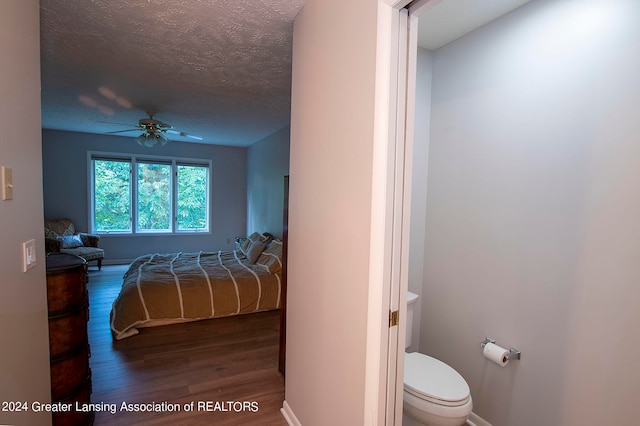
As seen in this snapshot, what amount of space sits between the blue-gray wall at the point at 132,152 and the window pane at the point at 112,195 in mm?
187

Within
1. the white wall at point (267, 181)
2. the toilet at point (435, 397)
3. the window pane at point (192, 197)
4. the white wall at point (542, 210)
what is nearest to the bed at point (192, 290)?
the white wall at point (267, 181)

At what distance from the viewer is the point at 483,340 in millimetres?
1891

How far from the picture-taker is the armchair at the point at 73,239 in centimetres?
494

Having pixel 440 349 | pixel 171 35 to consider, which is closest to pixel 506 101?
pixel 440 349

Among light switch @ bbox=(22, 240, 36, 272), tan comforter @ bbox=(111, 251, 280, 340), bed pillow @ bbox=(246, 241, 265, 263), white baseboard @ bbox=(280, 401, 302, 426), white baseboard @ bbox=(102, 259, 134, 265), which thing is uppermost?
light switch @ bbox=(22, 240, 36, 272)

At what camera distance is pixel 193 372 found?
2426 mm

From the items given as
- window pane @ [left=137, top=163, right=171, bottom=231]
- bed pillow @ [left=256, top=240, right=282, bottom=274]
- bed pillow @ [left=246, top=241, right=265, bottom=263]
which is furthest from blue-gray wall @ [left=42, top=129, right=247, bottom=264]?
bed pillow @ [left=256, top=240, right=282, bottom=274]

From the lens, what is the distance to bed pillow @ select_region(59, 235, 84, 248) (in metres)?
4.92

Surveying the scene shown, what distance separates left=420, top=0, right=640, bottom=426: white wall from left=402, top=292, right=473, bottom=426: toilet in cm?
41

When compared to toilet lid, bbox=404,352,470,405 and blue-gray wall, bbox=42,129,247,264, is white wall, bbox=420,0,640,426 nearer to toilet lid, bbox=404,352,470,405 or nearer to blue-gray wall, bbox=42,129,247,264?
toilet lid, bbox=404,352,470,405

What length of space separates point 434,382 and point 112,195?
6440 millimetres

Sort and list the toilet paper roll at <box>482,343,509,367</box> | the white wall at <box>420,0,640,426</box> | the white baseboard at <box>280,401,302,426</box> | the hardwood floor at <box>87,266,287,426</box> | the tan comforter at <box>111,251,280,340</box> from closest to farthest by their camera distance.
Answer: the white wall at <box>420,0,640,426</box>
the toilet paper roll at <box>482,343,509,367</box>
the white baseboard at <box>280,401,302,426</box>
the hardwood floor at <box>87,266,287,426</box>
the tan comforter at <box>111,251,280,340</box>

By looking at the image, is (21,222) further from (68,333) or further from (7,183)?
(68,333)

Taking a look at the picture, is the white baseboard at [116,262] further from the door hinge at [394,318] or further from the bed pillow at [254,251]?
the door hinge at [394,318]
